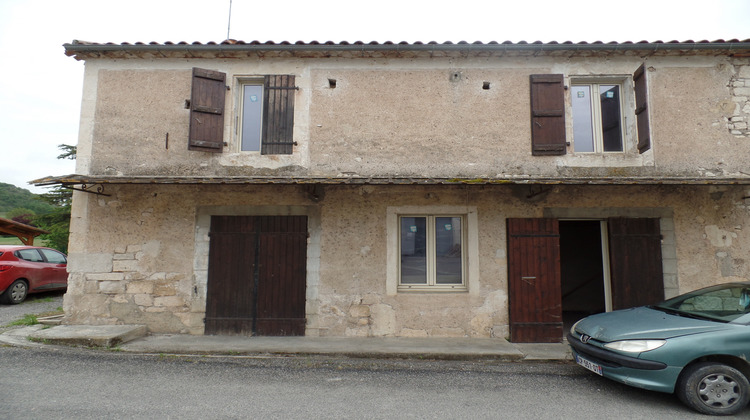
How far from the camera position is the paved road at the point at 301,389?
3740 millimetres

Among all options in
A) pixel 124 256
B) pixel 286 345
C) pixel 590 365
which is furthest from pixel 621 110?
pixel 124 256

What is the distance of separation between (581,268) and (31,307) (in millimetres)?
13144

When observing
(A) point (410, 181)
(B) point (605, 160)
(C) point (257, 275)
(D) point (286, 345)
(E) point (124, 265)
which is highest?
(B) point (605, 160)

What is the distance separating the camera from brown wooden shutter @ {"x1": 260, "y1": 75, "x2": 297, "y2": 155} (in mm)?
6742

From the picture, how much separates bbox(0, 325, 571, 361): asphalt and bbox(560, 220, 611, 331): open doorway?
13.7 feet

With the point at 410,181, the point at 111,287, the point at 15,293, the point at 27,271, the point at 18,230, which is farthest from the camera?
the point at 18,230

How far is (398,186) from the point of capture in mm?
6574

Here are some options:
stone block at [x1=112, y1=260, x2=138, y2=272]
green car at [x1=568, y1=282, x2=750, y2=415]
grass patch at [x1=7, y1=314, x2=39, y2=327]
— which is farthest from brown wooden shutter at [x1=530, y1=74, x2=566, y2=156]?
grass patch at [x1=7, y1=314, x2=39, y2=327]

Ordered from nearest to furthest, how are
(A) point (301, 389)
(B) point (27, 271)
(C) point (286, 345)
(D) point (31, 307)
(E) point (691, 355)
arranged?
(E) point (691, 355)
(A) point (301, 389)
(C) point (286, 345)
(D) point (31, 307)
(B) point (27, 271)

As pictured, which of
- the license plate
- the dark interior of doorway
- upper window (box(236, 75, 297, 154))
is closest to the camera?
the license plate

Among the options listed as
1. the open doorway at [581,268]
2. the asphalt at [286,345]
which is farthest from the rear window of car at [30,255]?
the open doorway at [581,268]

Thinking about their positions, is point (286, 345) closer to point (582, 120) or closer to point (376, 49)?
point (376, 49)

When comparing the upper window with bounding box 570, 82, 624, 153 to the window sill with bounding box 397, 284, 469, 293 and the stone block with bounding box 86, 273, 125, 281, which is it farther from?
the stone block with bounding box 86, 273, 125, 281

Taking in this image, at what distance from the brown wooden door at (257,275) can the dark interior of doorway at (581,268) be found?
679 cm
